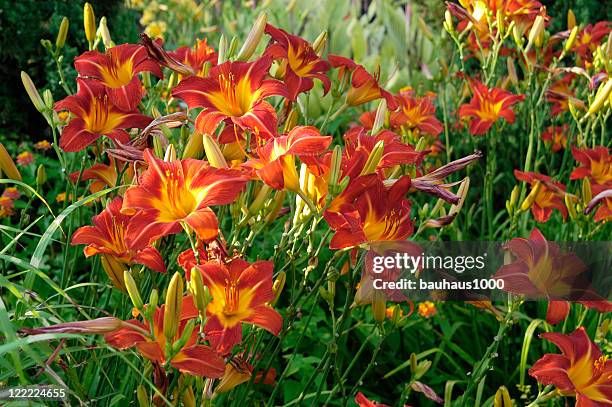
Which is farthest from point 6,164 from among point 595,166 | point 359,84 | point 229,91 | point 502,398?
point 595,166

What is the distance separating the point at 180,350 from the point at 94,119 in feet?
1.92

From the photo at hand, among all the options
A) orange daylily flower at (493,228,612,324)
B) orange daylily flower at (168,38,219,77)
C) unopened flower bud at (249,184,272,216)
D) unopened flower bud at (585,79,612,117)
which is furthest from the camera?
A: unopened flower bud at (585,79,612,117)

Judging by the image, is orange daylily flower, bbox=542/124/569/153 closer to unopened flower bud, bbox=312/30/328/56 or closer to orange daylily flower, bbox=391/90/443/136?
orange daylily flower, bbox=391/90/443/136

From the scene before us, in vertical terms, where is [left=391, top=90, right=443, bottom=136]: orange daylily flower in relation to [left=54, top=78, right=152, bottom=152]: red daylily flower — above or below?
below

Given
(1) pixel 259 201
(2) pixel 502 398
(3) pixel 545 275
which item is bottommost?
(2) pixel 502 398

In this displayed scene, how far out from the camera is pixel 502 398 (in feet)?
4.32

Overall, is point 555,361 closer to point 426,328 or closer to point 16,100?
point 426,328

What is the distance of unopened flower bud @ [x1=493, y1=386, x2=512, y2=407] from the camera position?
1.30m

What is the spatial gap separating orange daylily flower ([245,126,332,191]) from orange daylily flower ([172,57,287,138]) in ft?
0.40

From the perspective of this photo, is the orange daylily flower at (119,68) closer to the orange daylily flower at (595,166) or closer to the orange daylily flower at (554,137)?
the orange daylily flower at (595,166)

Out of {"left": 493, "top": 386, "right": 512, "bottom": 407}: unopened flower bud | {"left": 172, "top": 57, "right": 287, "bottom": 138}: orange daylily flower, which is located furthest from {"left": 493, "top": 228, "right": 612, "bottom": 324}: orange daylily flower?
{"left": 172, "top": 57, "right": 287, "bottom": 138}: orange daylily flower

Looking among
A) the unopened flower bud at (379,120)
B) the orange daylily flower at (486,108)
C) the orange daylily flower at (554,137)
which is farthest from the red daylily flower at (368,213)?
the orange daylily flower at (554,137)

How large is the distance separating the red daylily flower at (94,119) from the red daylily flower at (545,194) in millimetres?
1223

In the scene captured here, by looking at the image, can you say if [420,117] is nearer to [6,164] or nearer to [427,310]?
[427,310]
